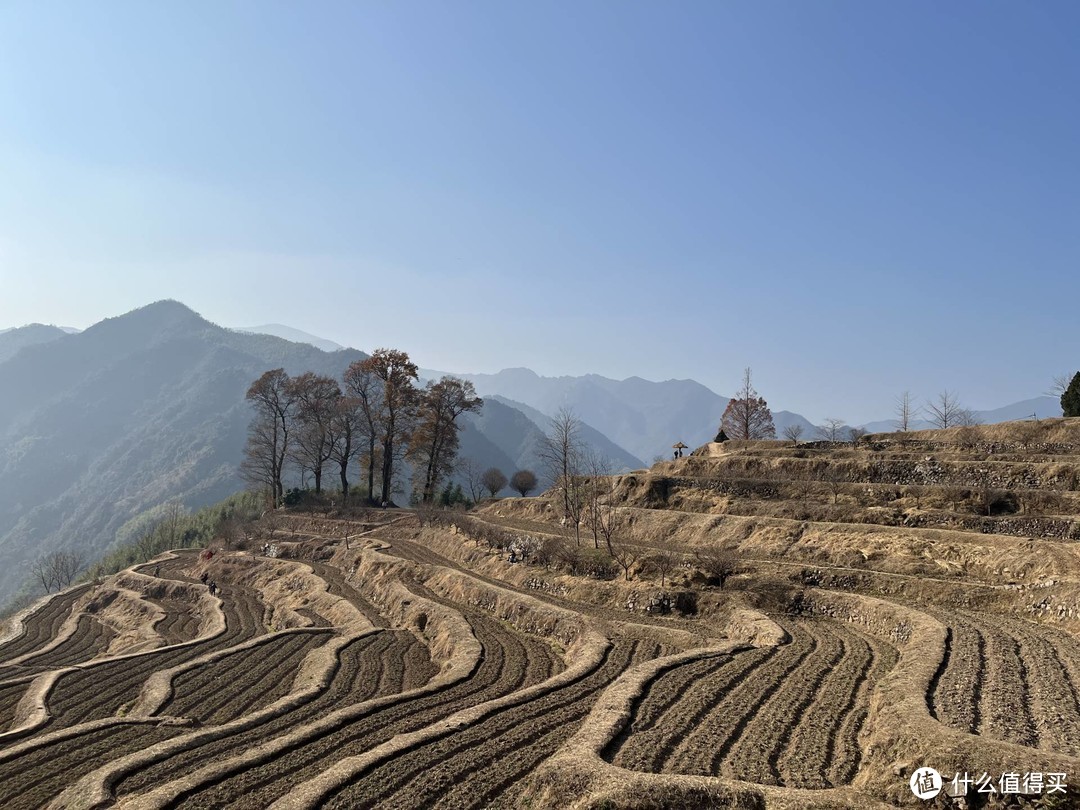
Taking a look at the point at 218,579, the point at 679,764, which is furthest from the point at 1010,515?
the point at 218,579

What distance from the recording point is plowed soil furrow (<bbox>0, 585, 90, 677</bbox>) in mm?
44806

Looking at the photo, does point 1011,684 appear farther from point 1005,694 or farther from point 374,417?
point 374,417

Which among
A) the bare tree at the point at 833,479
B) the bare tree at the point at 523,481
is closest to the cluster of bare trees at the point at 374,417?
the bare tree at the point at 523,481

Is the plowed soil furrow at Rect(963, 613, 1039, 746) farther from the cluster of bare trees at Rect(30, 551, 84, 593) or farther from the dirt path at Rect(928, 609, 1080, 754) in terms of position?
the cluster of bare trees at Rect(30, 551, 84, 593)

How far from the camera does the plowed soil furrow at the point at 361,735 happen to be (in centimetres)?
1523

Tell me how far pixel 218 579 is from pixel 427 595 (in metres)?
30.1

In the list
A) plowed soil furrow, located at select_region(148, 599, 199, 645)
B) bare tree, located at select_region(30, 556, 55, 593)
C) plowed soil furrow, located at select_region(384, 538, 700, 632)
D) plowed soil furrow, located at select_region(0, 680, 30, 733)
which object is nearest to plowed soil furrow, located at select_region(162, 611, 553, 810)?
plowed soil furrow, located at select_region(384, 538, 700, 632)

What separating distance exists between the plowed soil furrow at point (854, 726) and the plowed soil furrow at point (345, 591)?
28.1m

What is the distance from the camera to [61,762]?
19688 mm

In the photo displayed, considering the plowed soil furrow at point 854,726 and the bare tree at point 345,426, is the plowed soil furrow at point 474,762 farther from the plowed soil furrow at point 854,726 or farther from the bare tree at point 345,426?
the bare tree at point 345,426

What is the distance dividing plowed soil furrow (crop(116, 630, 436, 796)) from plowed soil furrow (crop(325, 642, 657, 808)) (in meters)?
6.15

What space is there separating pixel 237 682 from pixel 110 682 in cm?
740

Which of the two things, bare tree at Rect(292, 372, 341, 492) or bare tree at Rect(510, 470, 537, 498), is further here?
bare tree at Rect(292, 372, 341, 492)

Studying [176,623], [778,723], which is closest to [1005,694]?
[778,723]
